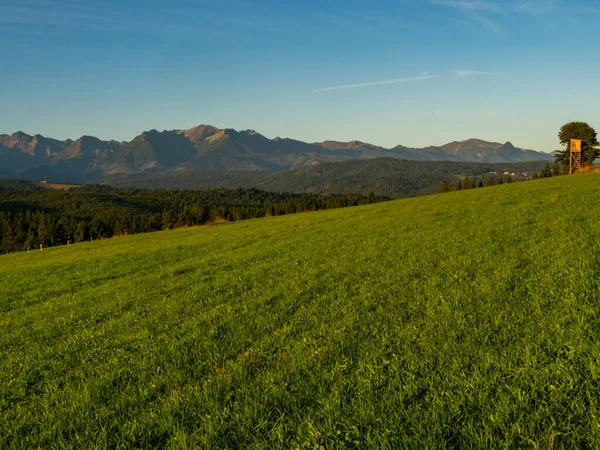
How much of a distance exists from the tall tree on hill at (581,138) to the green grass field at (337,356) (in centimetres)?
8978

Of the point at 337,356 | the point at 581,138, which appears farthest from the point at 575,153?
the point at 337,356

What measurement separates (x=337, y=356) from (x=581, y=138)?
107 m

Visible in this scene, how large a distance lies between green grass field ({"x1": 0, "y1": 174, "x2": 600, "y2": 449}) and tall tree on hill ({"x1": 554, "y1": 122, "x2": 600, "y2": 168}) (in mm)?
89780

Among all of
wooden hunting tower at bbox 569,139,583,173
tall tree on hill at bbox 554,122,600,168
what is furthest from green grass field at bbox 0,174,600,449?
tall tree on hill at bbox 554,122,600,168

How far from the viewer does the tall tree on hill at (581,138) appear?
277ft

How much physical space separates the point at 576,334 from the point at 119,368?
864cm

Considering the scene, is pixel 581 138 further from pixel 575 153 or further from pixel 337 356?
pixel 337 356

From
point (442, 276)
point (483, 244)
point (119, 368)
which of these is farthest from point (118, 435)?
point (483, 244)

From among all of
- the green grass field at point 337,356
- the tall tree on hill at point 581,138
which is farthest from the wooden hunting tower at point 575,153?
the green grass field at point 337,356

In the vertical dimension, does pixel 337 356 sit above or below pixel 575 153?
below

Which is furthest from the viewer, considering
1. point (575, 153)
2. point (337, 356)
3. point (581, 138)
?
point (581, 138)

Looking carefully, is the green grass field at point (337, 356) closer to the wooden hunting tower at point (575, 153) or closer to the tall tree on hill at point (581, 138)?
the wooden hunting tower at point (575, 153)

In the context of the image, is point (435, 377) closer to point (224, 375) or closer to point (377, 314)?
point (377, 314)

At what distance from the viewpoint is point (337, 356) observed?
6.88m
